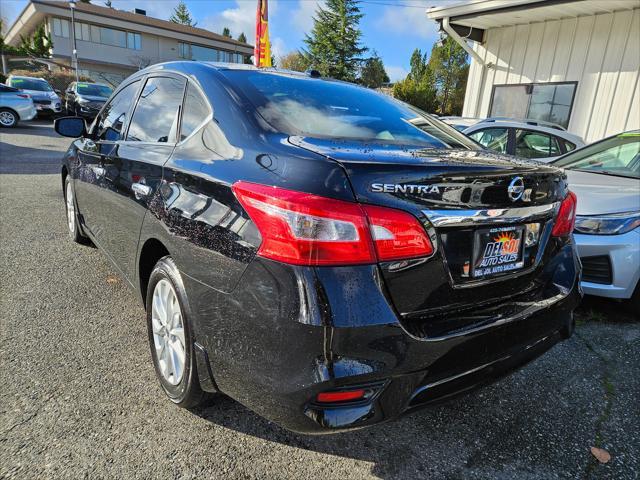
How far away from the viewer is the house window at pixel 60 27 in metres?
37.0

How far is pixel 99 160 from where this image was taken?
9.96ft

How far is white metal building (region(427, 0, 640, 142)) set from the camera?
838 centimetres

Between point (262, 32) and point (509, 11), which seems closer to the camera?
point (509, 11)

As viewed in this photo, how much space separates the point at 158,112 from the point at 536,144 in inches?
230

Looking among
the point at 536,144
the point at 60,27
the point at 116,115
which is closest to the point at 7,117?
the point at 116,115

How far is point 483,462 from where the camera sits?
6.51ft

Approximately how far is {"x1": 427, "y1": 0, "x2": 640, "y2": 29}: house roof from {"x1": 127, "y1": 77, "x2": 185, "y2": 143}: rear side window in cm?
819

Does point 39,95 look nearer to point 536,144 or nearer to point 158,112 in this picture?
point 536,144

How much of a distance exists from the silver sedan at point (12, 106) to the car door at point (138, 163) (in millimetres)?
15570

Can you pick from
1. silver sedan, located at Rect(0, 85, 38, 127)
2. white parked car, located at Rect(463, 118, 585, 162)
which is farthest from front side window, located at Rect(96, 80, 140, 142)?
silver sedan, located at Rect(0, 85, 38, 127)

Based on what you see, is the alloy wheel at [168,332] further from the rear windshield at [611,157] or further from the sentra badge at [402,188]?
the rear windshield at [611,157]

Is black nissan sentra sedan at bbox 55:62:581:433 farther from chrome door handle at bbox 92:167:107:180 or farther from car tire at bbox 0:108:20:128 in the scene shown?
car tire at bbox 0:108:20:128

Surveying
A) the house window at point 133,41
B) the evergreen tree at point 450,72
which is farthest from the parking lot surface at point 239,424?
the house window at point 133,41

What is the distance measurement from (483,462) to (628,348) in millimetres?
1770
